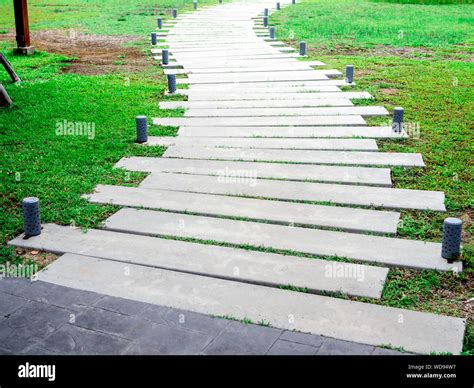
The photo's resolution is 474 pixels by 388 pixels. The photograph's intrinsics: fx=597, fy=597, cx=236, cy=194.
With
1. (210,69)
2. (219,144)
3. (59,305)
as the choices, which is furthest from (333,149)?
(210,69)

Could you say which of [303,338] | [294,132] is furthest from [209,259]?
[294,132]

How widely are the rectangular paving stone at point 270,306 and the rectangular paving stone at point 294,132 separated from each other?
4292 millimetres

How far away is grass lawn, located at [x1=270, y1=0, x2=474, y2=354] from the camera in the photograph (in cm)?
498

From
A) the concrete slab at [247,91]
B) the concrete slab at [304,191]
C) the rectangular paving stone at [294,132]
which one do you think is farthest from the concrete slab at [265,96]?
the concrete slab at [304,191]

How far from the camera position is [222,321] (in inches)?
172

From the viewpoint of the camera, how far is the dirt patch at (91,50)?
47.7 feet

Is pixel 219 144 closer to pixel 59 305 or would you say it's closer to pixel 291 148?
pixel 291 148

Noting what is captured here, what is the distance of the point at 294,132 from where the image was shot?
9.24m

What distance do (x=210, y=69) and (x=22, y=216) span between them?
30.2ft

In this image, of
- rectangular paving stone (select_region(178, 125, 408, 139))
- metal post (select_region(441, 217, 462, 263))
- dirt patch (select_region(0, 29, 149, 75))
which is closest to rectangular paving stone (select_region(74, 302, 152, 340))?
metal post (select_region(441, 217, 462, 263))

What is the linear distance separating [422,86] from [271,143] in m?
4.87

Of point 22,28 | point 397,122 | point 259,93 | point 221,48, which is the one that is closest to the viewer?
point 397,122

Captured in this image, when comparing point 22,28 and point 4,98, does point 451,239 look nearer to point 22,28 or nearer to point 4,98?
point 4,98

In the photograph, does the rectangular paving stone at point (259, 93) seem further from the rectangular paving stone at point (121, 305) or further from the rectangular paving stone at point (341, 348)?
the rectangular paving stone at point (341, 348)
